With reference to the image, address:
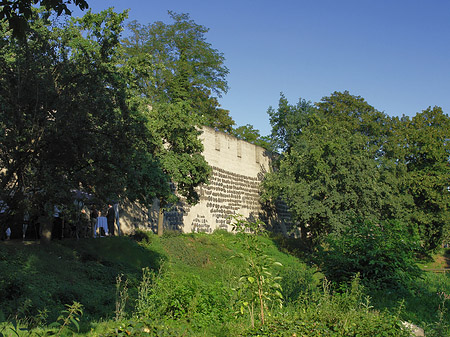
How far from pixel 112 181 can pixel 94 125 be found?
51.7 inches

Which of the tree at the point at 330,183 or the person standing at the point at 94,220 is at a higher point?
the tree at the point at 330,183

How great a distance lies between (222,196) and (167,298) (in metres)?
17.6

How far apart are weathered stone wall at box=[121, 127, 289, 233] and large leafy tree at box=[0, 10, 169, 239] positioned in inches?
336

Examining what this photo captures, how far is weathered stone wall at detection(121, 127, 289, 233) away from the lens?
20.4 meters

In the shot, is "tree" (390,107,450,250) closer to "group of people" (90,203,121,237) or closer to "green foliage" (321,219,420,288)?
"group of people" (90,203,121,237)

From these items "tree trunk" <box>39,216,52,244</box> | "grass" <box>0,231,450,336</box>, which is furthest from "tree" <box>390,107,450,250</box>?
"tree trunk" <box>39,216,52,244</box>

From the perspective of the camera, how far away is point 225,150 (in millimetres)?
25656

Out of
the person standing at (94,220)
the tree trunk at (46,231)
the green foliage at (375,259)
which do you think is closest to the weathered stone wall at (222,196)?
the person standing at (94,220)

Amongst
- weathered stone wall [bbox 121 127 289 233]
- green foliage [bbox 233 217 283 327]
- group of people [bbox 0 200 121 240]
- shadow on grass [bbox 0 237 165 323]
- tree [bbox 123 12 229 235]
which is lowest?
shadow on grass [bbox 0 237 165 323]

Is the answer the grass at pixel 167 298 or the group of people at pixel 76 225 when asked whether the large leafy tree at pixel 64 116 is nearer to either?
the group of people at pixel 76 225

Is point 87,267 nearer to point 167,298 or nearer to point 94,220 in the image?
point 94,220

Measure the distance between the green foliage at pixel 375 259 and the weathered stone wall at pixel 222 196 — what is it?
9.62m

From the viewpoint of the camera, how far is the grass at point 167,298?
19.1 feet

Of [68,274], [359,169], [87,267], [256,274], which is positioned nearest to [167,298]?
[256,274]
